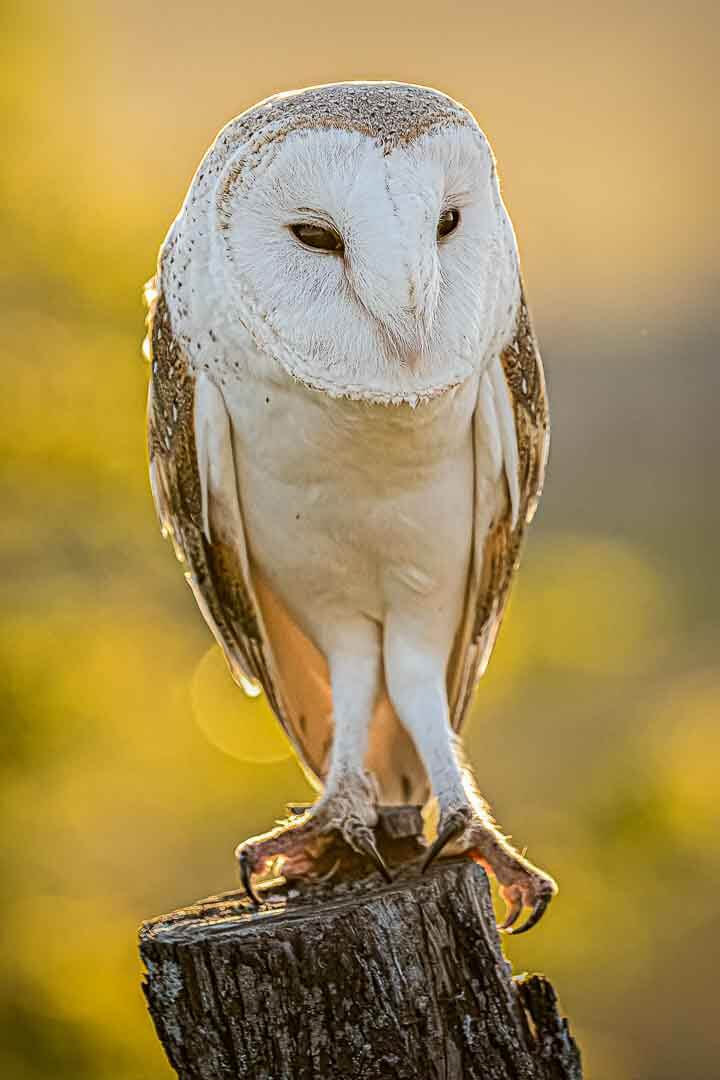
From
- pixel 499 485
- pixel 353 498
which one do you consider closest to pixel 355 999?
pixel 353 498

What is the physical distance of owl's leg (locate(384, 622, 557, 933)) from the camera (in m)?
2.12

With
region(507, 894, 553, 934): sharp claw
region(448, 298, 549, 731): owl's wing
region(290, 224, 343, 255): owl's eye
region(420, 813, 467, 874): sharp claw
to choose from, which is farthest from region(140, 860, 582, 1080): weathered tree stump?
region(290, 224, 343, 255): owl's eye

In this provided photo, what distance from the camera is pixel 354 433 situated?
1.94 m

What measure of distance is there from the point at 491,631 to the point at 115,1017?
216 cm

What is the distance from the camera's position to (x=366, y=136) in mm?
1749

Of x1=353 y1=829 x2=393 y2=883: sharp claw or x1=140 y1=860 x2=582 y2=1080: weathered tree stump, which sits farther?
x1=353 y1=829 x2=393 y2=883: sharp claw

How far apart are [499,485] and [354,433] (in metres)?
0.39

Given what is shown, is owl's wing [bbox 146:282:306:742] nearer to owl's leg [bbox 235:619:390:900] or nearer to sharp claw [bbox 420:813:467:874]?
owl's leg [bbox 235:619:390:900]

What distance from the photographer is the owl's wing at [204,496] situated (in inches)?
82.9

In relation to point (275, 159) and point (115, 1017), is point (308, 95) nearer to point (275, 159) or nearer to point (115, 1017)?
point (275, 159)

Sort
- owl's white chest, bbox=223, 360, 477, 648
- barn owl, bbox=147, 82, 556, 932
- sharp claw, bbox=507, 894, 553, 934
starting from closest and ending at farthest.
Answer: barn owl, bbox=147, 82, 556, 932
owl's white chest, bbox=223, 360, 477, 648
sharp claw, bbox=507, 894, 553, 934

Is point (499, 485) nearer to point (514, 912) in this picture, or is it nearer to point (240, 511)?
point (240, 511)

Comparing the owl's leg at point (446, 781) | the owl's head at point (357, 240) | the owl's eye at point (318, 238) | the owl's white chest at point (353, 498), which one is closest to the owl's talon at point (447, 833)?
the owl's leg at point (446, 781)

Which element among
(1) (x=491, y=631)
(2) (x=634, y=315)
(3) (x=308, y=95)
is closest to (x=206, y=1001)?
(1) (x=491, y=631)
